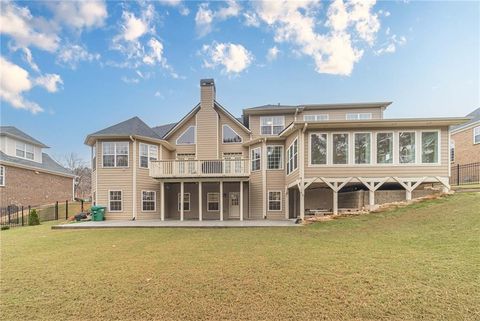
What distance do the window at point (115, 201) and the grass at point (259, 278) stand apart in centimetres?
741

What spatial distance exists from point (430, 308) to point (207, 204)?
1439 centimetres

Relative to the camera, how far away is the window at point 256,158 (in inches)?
618

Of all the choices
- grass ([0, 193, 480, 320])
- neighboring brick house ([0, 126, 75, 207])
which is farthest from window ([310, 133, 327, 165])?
neighboring brick house ([0, 126, 75, 207])

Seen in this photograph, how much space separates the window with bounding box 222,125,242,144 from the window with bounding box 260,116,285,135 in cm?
174

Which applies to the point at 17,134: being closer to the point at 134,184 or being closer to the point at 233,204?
the point at 134,184

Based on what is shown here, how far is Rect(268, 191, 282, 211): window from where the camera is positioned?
15.2m

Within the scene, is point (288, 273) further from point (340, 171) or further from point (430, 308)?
point (340, 171)

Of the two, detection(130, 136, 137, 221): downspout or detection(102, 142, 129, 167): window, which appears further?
detection(102, 142, 129, 167): window

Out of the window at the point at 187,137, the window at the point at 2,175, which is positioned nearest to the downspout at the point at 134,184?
the window at the point at 187,137

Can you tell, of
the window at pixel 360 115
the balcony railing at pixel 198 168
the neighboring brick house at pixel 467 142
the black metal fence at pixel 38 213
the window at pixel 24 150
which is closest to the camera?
the balcony railing at pixel 198 168

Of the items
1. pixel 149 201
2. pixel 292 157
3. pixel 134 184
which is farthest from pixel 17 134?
pixel 292 157

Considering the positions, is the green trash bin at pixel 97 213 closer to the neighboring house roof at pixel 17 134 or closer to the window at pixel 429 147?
the neighboring house roof at pixel 17 134

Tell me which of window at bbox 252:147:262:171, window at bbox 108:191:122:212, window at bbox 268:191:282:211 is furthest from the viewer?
window at bbox 252:147:262:171

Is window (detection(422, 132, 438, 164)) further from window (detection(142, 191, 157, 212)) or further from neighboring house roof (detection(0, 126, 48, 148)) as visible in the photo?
neighboring house roof (detection(0, 126, 48, 148))
